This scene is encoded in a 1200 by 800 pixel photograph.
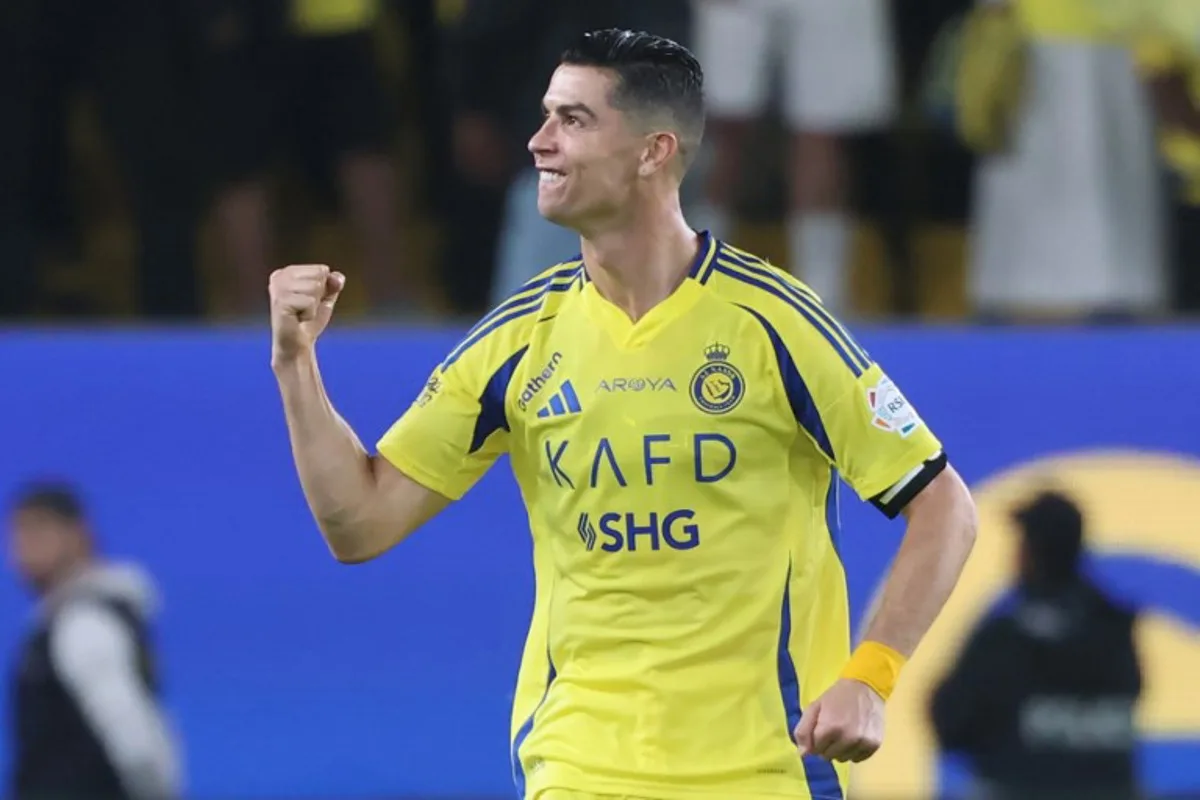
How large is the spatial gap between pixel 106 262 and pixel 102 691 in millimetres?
1480

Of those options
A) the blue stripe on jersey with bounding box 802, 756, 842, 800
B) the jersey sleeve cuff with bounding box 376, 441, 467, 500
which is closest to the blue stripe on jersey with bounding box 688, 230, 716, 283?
the jersey sleeve cuff with bounding box 376, 441, 467, 500

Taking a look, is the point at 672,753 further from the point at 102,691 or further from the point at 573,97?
the point at 102,691

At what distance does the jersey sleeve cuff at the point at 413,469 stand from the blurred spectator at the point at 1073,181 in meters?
4.12

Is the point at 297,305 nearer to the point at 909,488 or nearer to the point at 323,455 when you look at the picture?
the point at 323,455

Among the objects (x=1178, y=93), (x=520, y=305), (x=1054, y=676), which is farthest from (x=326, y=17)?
(x=520, y=305)

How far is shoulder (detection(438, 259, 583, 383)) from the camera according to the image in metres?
4.48

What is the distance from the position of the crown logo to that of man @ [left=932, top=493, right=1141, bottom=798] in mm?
4109

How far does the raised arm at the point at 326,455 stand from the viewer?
4277mm

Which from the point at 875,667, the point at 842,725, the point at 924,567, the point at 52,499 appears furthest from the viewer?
the point at 52,499

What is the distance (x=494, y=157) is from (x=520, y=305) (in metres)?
4.10

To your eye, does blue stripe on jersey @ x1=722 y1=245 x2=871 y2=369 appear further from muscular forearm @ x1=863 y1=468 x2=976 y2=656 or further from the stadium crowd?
the stadium crowd

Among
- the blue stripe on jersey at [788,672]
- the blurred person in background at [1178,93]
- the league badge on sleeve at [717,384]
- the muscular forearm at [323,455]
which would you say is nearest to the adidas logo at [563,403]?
the league badge on sleeve at [717,384]

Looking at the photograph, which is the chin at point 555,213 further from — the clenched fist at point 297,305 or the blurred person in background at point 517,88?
the blurred person in background at point 517,88

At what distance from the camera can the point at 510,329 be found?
450 centimetres
